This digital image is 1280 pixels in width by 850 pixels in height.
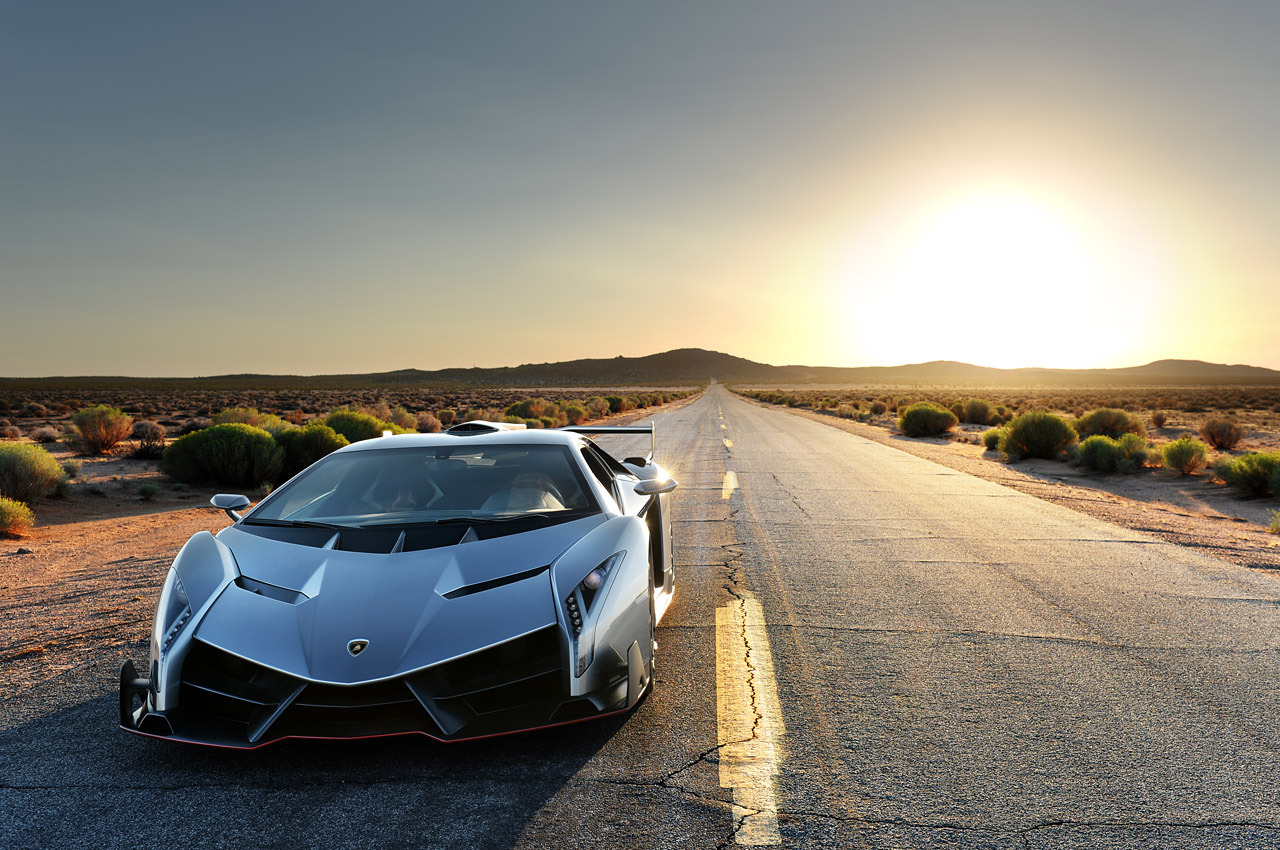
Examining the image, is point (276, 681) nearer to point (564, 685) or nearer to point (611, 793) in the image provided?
point (564, 685)

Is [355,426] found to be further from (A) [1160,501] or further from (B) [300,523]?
(A) [1160,501]

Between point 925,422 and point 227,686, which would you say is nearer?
point 227,686

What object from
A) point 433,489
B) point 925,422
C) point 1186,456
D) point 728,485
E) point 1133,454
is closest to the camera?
point 433,489

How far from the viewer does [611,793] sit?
278cm

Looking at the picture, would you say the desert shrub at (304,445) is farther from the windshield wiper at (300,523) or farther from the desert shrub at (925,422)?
the desert shrub at (925,422)

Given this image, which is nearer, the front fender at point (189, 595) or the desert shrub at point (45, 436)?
the front fender at point (189, 595)

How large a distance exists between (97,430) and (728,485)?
15.2 m

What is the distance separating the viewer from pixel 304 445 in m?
14.5

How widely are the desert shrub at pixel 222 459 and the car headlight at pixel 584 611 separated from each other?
11667 millimetres

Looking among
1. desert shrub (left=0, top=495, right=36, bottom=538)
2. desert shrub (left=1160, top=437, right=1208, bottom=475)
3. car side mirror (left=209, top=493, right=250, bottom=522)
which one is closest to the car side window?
car side mirror (left=209, top=493, right=250, bottom=522)

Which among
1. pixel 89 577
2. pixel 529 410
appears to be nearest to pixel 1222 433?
pixel 89 577

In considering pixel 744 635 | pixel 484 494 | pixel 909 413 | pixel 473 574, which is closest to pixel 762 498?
pixel 744 635

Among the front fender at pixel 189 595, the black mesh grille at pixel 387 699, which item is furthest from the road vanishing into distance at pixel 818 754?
the front fender at pixel 189 595

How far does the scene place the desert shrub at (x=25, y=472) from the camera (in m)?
10.2
